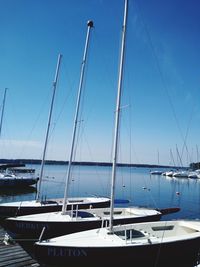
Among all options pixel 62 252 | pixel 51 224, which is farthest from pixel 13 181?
pixel 62 252

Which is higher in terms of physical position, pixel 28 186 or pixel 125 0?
pixel 125 0

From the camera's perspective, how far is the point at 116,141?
38.9 feet

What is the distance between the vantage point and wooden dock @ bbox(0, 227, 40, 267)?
9998mm

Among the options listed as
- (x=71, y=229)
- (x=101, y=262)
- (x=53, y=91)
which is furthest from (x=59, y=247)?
(x=53, y=91)

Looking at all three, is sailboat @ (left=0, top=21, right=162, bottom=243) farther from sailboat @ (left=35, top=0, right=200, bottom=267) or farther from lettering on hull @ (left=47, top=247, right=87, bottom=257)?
lettering on hull @ (left=47, top=247, right=87, bottom=257)

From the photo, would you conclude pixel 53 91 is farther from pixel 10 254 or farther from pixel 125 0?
pixel 10 254

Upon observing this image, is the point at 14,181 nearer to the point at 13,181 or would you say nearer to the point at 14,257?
the point at 13,181

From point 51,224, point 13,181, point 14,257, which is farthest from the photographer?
point 13,181

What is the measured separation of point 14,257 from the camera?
10570mm

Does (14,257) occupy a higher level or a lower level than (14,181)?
lower

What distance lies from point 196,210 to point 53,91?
2332 centimetres

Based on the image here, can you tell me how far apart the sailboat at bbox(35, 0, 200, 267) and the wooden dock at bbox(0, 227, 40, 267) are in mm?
868

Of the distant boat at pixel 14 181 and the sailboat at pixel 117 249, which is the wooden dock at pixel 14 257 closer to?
the sailboat at pixel 117 249

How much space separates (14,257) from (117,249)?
15.0 feet
